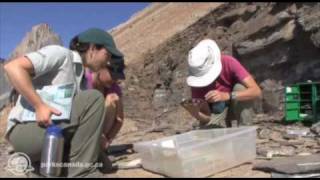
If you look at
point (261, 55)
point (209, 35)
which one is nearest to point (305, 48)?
point (261, 55)

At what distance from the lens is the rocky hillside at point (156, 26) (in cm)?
2112

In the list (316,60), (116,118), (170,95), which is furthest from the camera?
(170,95)

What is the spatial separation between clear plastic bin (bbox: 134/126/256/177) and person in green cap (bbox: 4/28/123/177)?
561 millimetres

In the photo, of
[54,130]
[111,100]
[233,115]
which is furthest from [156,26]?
[54,130]

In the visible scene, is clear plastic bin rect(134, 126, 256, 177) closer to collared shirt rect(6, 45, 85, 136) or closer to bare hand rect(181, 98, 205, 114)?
bare hand rect(181, 98, 205, 114)

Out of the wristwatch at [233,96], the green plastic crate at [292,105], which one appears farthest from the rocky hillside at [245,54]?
the wristwatch at [233,96]

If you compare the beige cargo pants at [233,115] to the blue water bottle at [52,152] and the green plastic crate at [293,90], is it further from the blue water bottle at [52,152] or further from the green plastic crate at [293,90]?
the green plastic crate at [293,90]

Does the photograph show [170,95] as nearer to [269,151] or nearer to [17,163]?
[269,151]

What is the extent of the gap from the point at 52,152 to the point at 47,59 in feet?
2.13

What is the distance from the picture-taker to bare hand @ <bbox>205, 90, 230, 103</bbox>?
15.8 ft

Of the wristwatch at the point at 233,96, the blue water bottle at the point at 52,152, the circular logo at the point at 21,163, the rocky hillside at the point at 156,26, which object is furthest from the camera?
the rocky hillside at the point at 156,26

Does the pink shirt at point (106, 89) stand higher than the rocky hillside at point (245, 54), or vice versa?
the rocky hillside at point (245, 54)

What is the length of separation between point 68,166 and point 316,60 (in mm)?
9394

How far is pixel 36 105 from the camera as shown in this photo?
3523mm
